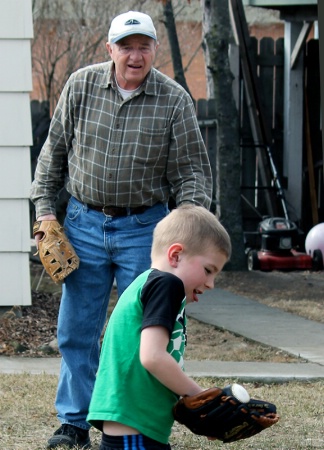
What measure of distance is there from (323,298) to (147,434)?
21.0 ft

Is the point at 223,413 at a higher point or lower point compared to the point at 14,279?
higher

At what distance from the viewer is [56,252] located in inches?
173

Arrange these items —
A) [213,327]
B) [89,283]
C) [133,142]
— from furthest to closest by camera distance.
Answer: [213,327], [89,283], [133,142]

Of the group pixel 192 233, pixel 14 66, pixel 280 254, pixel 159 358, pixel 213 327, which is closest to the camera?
pixel 159 358

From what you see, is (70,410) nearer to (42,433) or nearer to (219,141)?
(42,433)

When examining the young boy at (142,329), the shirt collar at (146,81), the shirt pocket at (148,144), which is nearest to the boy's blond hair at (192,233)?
the young boy at (142,329)

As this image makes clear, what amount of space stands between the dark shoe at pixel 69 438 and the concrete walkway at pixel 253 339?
1567 millimetres

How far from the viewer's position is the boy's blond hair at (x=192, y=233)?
10.2 feet

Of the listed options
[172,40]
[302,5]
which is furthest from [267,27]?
[302,5]

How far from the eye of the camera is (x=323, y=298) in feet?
Result: 30.6

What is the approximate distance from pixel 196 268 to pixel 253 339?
412 centimetres

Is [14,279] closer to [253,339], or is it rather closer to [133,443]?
[253,339]

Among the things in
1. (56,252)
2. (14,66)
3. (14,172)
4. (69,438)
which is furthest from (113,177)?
(14,66)

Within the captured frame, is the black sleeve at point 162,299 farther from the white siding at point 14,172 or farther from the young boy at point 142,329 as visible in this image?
the white siding at point 14,172
